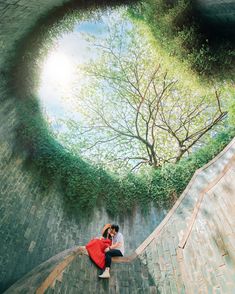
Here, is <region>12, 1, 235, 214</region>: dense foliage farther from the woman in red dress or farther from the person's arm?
the person's arm

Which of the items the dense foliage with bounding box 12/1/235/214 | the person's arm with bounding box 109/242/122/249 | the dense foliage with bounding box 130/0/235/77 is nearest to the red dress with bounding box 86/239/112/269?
the person's arm with bounding box 109/242/122/249

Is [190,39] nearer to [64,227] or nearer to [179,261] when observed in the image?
[179,261]

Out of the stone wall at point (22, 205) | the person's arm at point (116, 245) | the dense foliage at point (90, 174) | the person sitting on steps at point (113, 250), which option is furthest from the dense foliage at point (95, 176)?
the person's arm at point (116, 245)

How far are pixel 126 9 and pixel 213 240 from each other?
27.8ft

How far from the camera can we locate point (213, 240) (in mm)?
4844

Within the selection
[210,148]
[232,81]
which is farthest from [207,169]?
[210,148]

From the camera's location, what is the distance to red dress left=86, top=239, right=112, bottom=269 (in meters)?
5.86

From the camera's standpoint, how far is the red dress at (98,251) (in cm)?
586

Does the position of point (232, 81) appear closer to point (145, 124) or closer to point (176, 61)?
point (176, 61)

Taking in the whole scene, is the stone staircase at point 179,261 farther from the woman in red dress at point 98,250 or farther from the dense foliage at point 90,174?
the dense foliage at point 90,174

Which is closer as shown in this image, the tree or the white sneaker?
the white sneaker

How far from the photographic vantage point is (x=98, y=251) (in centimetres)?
609

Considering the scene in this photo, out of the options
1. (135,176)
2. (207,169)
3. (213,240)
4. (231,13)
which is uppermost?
(135,176)

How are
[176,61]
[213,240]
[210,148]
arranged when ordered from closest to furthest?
[213,240]
[176,61]
[210,148]
